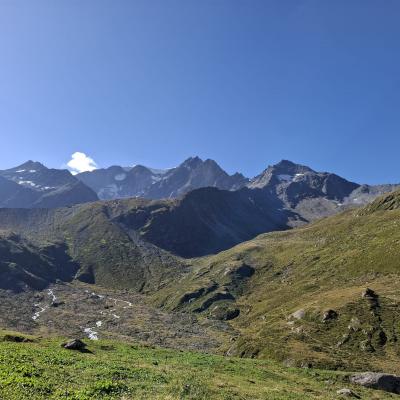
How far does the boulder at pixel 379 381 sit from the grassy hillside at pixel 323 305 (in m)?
20.4

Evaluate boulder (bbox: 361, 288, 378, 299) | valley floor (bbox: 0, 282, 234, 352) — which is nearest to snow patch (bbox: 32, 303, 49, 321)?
valley floor (bbox: 0, 282, 234, 352)

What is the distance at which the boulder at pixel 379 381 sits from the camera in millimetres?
50531

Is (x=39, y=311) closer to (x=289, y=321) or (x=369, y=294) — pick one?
(x=289, y=321)

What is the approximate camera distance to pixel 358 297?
10656cm

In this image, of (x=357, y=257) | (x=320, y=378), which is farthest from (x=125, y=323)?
(x=320, y=378)

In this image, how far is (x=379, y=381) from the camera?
50906 mm

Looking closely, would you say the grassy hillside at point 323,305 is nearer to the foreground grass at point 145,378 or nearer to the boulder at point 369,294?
the boulder at point 369,294

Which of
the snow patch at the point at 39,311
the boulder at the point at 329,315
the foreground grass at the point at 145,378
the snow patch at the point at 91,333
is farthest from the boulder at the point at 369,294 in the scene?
the snow patch at the point at 39,311

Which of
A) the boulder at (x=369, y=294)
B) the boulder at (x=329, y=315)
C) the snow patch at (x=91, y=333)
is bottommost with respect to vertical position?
the snow patch at (x=91, y=333)

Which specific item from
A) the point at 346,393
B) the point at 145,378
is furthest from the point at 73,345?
the point at 346,393

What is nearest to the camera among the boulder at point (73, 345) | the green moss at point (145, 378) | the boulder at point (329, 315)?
the green moss at point (145, 378)

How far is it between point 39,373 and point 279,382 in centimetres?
2597

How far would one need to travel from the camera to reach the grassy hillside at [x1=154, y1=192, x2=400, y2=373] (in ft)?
268

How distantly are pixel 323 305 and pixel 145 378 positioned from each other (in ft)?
271
